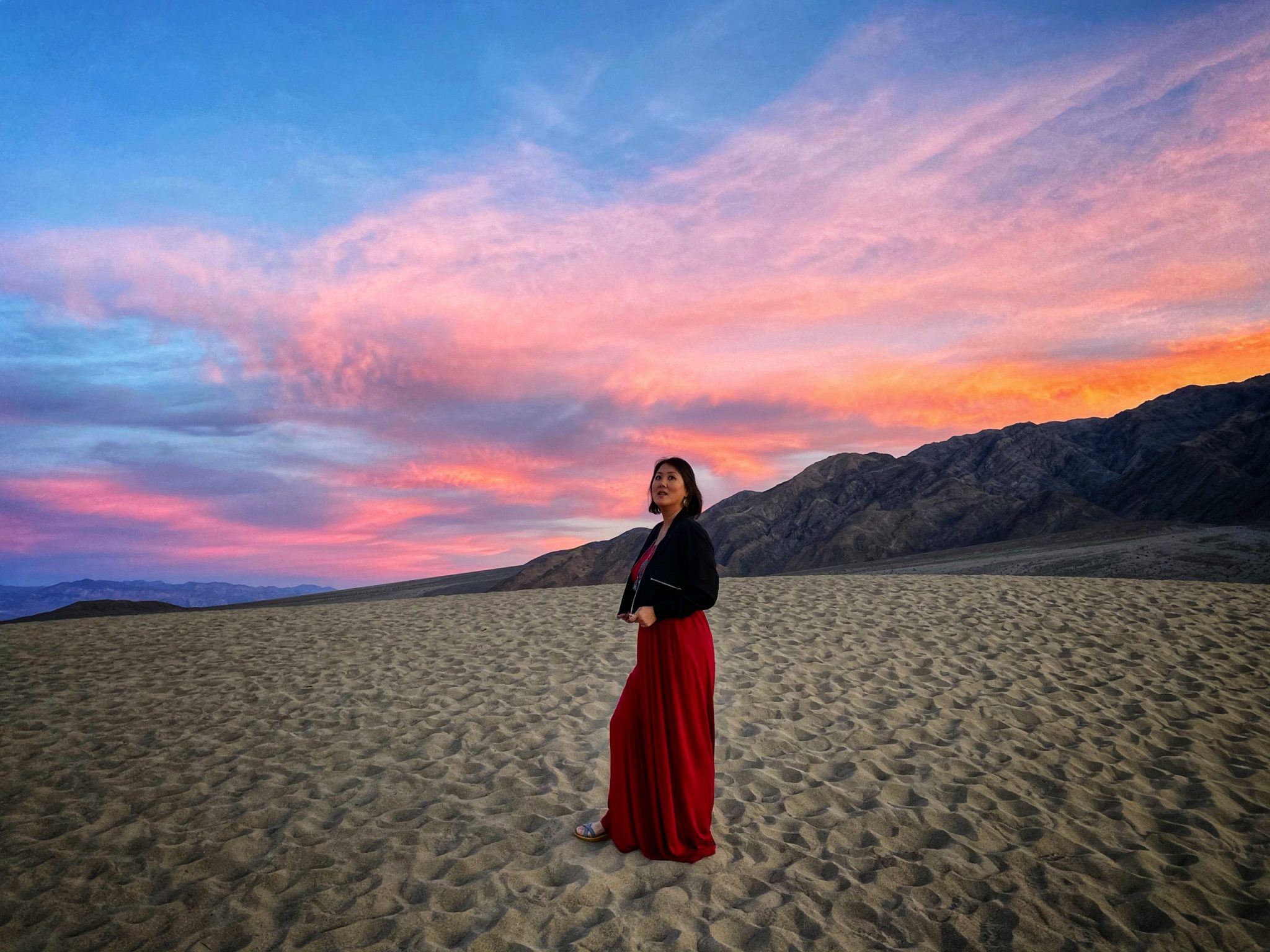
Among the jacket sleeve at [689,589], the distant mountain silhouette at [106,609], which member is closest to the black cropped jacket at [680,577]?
the jacket sleeve at [689,589]

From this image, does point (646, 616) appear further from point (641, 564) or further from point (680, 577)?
point (641, 564)

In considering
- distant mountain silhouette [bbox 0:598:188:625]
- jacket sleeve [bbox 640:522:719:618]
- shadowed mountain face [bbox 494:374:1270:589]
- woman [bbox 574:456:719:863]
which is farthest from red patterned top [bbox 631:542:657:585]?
shadowed mountain face [bbox 494:374:1270:589]

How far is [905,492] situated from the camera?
3487 inches

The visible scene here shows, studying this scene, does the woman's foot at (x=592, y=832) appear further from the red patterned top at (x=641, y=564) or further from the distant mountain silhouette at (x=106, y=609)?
the distant mountain silhouette at (x=106, y=609)

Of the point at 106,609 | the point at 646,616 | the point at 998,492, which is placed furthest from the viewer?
the point at 998,492

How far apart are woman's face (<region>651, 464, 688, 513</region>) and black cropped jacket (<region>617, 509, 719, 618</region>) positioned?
14cm

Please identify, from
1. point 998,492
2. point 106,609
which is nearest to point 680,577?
point 106,609

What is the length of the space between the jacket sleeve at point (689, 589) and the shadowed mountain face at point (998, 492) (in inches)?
2236

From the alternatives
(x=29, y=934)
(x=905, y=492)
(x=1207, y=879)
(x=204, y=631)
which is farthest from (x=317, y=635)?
(x=905, y=492)

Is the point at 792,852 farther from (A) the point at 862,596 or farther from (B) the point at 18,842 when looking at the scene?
(A) the point at 862,596

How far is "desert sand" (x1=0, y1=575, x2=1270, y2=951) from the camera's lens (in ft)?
11.4

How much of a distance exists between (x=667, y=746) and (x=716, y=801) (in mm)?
1341

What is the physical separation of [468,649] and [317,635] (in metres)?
3.32

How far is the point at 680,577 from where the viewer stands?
3613 mm
